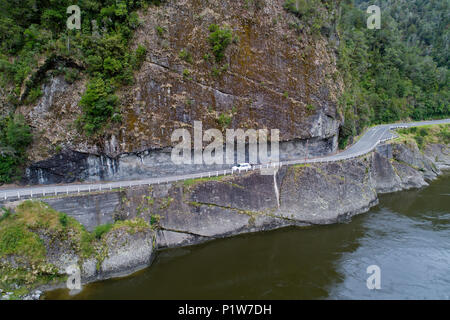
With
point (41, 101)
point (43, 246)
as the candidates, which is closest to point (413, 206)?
point (43, 246)

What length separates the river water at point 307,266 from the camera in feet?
71.4

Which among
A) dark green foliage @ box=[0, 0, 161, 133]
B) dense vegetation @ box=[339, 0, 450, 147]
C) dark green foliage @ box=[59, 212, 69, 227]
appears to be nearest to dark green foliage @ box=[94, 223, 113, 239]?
dark green foliage @ box=[59, 212, 69, 227]

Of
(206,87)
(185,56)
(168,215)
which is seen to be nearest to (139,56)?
(185,56)

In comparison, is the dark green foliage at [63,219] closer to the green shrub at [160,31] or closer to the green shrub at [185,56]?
the green shrub at [185,56]

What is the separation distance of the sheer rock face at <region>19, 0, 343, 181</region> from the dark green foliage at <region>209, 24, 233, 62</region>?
1.69ft

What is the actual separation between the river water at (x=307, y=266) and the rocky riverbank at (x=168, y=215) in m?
1.16

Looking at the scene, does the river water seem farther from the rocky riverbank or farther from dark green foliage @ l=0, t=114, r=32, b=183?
dark green foliage @ l=0, t=114, r=32, b=183

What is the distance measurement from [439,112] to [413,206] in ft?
151

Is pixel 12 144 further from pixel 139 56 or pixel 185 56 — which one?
pixel 185 56

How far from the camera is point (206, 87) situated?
106ft

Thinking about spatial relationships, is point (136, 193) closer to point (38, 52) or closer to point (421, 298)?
point (38, 52)

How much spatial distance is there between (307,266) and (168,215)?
13.2m

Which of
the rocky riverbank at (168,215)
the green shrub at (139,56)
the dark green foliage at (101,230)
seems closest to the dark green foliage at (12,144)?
the rocky riverbank at (168,215)

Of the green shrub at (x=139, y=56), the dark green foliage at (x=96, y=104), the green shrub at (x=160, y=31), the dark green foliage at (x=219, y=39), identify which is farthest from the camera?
the dark green foliage at (x=219, y=39)
